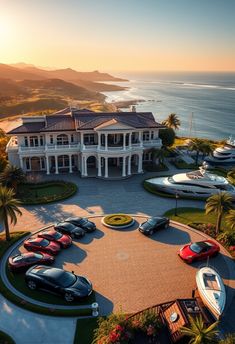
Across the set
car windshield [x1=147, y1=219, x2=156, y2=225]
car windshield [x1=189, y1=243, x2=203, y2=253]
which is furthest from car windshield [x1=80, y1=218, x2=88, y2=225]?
Answer: car windshield [x1=189, y1=243, x2=203, y2=253]

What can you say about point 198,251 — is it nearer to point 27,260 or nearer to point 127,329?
point 127,329

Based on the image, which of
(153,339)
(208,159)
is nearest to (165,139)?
(208,159)

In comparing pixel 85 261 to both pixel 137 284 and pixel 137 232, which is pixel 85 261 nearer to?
pixel 137 284

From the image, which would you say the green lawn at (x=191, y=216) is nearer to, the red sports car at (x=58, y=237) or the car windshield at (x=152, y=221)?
the car windshield at (x=152, y=221)

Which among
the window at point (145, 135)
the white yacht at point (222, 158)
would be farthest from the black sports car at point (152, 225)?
the white yacht at point (222, 158)

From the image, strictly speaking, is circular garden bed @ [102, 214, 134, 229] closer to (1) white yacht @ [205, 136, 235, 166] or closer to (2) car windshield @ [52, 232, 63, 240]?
(2) car windshield @ [52, 232, 63, 240]
